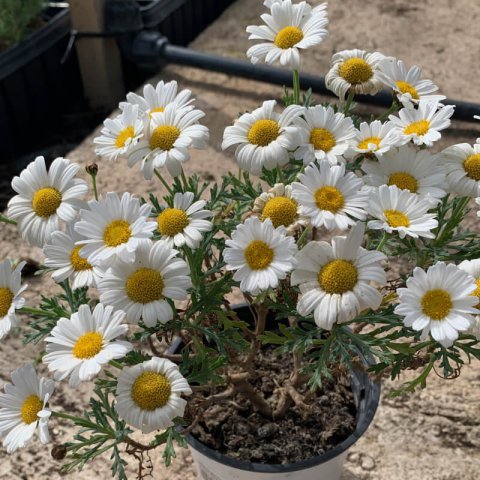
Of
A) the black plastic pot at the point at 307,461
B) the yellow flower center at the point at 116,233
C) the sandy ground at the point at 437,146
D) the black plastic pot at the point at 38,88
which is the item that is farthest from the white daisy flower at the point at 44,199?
the black plastic pot at the point at 38,88

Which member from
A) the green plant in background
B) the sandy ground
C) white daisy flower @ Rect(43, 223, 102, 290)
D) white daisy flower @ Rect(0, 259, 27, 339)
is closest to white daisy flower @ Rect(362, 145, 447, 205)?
white daisy flower @ Rect(43, 223, 102, 290)

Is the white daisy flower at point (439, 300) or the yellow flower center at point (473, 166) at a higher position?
the yellow flower center at point (473, 166)

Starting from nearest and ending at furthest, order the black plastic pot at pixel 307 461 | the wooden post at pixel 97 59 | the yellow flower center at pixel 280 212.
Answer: the yellow flower center at pixel 280 212 < the black plastic pot at pixel 307 461 < the wooden post at pixel 97 59

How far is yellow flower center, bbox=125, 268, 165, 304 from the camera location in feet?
3.56

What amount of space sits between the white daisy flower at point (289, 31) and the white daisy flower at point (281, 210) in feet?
0.93

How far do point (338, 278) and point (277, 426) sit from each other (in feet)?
2.32

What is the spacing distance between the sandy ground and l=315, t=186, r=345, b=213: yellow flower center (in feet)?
3.69

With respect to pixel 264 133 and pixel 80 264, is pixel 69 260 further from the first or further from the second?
pixel 264 133

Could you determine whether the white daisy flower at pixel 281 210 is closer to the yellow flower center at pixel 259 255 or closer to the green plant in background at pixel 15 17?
the yellow flower center at pixel 259 255

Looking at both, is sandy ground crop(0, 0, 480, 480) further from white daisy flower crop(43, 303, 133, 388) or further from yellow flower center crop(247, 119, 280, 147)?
yellow flower center crop(247, 119, 280, 147)

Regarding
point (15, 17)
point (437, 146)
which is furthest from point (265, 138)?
point (15, 17)

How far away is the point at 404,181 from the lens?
1192 mm

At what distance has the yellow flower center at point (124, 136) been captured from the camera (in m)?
1.22

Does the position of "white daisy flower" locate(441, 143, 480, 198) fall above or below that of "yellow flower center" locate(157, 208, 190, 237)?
above
